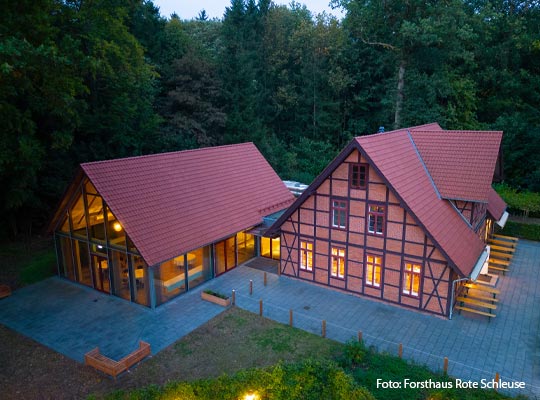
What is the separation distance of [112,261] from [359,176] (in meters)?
10.5

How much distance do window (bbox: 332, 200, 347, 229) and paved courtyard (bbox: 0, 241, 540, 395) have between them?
2931 millimetres

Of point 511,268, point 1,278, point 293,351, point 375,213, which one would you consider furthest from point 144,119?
point 511,268

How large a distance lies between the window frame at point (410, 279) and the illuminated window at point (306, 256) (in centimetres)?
407

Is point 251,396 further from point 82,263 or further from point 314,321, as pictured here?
point 82,263

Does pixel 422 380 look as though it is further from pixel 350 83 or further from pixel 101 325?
pixel 350 83

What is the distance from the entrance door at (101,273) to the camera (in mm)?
17203

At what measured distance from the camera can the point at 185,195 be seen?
62.0 feet

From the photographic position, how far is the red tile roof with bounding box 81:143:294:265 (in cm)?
1608

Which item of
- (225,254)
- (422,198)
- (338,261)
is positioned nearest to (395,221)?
(422,198)

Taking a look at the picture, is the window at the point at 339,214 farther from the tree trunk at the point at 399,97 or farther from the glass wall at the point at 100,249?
the tree trunk at the point at 399,97

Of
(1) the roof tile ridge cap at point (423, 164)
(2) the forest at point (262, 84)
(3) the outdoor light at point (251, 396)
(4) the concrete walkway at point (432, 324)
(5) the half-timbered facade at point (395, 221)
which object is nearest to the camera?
(3) the outdoor light at point (251, 396)

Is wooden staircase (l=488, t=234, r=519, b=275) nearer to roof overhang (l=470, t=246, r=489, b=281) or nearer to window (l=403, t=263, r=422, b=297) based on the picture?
roof overhang (l=470, t=246, r=489, b=281)

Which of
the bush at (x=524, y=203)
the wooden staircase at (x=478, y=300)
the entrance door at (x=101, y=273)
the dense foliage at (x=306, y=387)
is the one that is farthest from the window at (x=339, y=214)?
the bush at (x=524, y=203)

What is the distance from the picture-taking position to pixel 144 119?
28.8m
